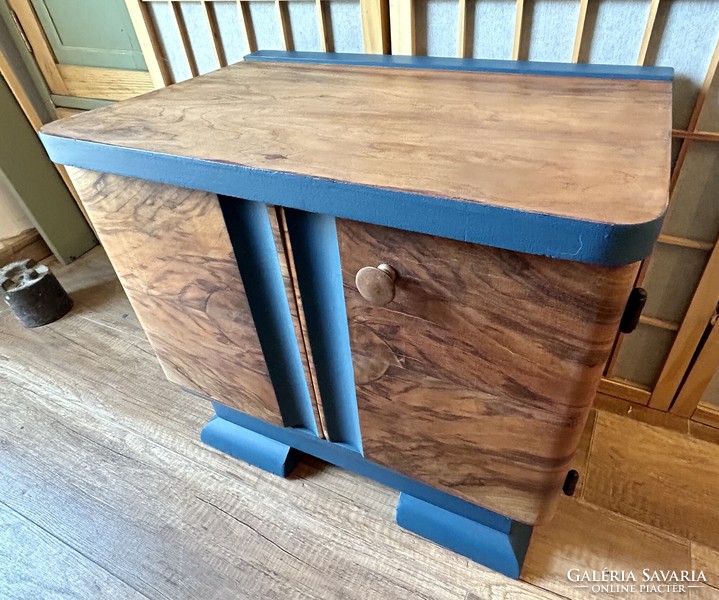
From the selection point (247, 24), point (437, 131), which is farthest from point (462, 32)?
point (247, 24)

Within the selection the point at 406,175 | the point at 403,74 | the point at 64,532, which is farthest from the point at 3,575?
the point at 403,74

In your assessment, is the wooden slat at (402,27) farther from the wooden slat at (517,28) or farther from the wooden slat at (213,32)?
the wooden slat at (213,32)

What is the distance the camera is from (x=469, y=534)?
2.66 ft

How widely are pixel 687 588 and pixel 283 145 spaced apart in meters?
0.89

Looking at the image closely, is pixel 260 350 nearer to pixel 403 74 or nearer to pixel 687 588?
pixel 403 74

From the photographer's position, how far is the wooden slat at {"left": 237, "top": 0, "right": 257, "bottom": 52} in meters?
0.95

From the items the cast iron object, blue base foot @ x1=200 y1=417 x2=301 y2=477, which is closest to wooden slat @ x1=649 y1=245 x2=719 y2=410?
blue base foot @ x1=200 y1=417 x2=301 y2=477

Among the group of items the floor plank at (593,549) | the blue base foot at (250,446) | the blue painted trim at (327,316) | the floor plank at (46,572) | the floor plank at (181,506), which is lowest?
the floor plank at (593,549)

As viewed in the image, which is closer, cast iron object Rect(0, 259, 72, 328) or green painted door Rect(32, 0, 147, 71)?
green painted door Rect(32, 0, 147, 71)

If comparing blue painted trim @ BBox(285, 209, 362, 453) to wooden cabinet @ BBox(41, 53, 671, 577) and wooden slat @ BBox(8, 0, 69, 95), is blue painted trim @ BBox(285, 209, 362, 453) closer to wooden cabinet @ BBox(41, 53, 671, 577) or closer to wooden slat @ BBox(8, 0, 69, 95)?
wooden cabinet @ BBox(41, 53, 671, 577)

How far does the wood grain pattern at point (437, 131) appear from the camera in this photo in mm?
456

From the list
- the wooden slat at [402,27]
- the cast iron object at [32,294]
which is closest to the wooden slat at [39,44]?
the cast iron object at [32,294]

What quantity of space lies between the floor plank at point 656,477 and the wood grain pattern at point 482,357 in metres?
0.31

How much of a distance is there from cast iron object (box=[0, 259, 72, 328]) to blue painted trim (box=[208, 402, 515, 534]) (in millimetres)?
701
